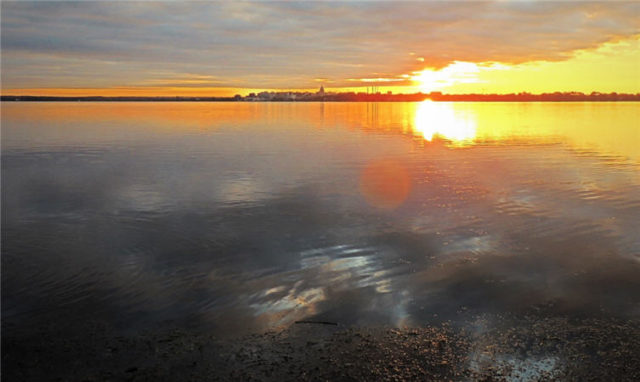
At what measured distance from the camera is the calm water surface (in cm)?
1142

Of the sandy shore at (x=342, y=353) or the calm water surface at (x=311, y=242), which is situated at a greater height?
the calm water surface at (x=311, y=242)

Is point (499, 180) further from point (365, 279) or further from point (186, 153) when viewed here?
point (186, 153)

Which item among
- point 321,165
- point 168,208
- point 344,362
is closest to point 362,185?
point 321,165

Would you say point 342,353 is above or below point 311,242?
below

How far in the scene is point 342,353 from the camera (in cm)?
919

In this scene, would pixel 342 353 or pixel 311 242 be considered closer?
pixel 342 353

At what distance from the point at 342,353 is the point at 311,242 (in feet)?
24.2

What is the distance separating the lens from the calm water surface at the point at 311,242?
11.4 metres

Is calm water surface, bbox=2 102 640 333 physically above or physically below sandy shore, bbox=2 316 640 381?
above

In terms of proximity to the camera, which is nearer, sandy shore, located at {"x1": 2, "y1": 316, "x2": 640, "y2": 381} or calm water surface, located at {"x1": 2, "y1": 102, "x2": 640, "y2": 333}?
sandy shore, located at {"x1": 2, "y1": 316, "x2": 640, "y2": 381}

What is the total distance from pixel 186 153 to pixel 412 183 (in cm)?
2243

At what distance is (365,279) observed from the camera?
13.0 meters

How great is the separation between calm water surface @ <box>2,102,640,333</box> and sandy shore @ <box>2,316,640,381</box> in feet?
2.14

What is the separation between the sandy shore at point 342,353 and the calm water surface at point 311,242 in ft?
2.14
